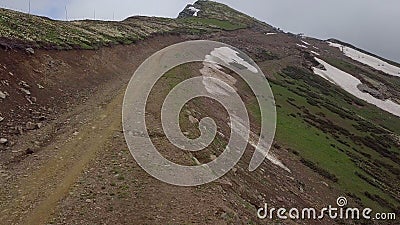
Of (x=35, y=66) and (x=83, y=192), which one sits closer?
(x=83, y=192)

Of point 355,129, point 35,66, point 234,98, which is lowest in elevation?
point 355,129

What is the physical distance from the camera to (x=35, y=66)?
3447 cm

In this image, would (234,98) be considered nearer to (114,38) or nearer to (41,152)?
(114,38)

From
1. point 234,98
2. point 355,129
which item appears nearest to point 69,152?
point 234,98

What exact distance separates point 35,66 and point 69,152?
15578mm

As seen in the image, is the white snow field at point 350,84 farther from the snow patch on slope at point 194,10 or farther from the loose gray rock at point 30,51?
the loose gray rock at point 30,51

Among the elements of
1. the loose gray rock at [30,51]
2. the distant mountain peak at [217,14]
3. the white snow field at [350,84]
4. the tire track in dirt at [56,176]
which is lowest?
the white snow field at [350,84]

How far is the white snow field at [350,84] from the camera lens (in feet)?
317

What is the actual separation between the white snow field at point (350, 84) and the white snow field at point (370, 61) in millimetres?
40969

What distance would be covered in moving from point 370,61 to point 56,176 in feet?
524

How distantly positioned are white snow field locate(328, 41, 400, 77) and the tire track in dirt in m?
141

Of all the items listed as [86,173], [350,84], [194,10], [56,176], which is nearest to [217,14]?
[194,10]

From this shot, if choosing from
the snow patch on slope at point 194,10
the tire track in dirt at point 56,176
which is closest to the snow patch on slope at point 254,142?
the tire track in dirt at point 56,176

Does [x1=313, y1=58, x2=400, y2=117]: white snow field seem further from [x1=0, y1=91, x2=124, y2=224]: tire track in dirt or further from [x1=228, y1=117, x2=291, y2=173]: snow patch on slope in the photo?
[x1=0, y1=91, x2=124, y2=224]: tire track in dirt
